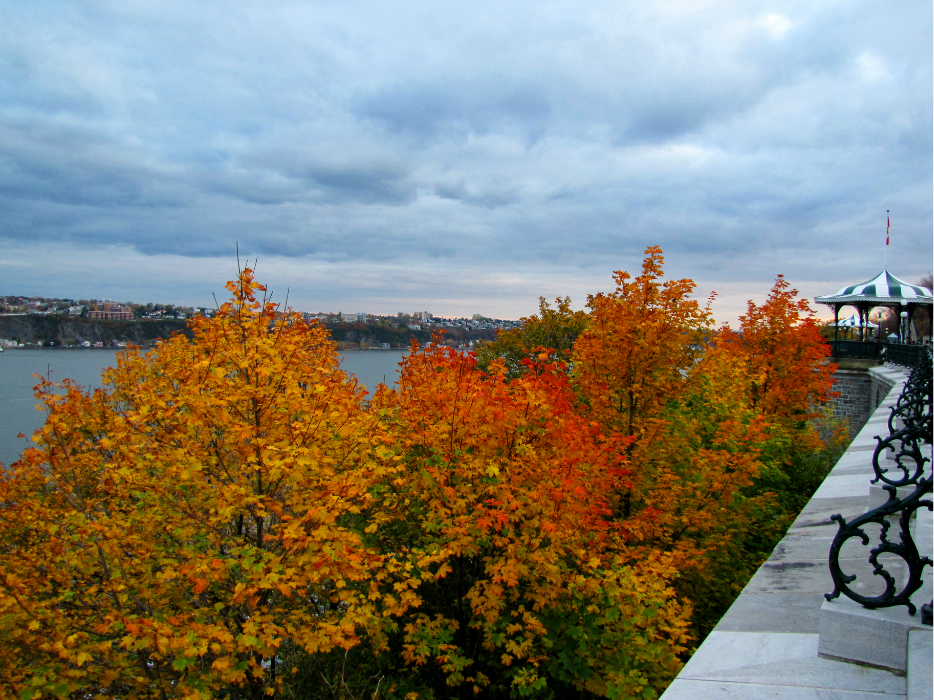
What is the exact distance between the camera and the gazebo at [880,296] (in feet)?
111

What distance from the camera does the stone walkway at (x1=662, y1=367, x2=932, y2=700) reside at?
10.5 feet

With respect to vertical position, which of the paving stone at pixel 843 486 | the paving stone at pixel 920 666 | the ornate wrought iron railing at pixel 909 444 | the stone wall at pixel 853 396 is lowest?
the stone wall at pixel 853 396

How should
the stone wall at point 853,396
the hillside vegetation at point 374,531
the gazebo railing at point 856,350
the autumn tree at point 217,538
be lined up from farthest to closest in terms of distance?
the gazebo railing at point 856,350
the stone wall at point 853,396
the hillside vegetation at point 374,531
the autumn tree at point 217,538

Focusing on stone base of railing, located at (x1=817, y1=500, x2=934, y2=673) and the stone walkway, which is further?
stone base of railing, located at (x1=817, y1=500, x2=934, y2=673)

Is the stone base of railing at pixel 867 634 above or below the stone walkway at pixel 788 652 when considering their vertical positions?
above

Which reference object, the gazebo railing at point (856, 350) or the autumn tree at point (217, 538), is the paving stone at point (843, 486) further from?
the gazebo railing at point (856, 350)

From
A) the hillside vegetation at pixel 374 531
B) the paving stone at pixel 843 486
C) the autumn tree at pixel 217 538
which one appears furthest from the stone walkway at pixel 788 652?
the autumn tree at pixel 217 538

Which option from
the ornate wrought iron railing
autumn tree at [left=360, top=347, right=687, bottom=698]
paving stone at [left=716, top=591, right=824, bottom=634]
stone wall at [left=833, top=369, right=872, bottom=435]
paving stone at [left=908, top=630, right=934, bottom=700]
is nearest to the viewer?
paving stone at [left=908, top=630, right=934, bottom=700]

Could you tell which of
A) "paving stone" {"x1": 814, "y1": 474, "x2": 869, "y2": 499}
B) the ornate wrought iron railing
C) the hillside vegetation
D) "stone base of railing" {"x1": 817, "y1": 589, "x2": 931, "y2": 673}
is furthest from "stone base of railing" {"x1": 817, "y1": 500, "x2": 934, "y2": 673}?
the hillside vegetation

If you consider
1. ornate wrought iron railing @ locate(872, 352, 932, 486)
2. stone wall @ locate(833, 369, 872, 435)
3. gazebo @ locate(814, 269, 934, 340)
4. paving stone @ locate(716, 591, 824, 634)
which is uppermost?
gazebo @ locate(814, 269, 934, 340)

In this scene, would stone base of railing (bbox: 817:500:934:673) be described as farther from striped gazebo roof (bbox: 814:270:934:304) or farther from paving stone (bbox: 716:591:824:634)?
striped gazebo roof (bbox: 814:270:934:304)

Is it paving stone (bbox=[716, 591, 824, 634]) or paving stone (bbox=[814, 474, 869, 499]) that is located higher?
paving stone (bbox=[814, 474, 869, 499])

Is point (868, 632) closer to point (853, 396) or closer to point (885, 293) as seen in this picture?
point (853, 396)

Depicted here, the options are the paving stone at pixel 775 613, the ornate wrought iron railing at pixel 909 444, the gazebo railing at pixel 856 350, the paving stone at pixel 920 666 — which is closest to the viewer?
the paving stone at pixel 920 666
